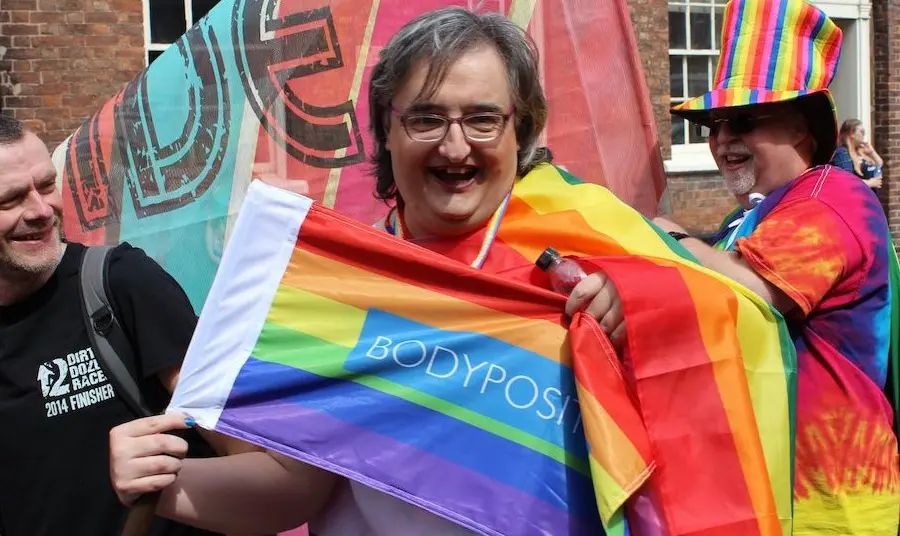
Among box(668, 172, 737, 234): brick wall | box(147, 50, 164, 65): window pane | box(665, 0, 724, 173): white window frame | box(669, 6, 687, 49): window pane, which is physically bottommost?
box(668, 172, 737, 234): brick wall

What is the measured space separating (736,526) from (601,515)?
239 millimetres

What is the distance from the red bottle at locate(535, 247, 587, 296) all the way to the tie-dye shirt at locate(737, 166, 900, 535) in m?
0.54

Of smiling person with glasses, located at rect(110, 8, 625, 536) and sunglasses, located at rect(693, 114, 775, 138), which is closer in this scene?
smiling person with glasses, located at rect(110, 8, 625, 536)

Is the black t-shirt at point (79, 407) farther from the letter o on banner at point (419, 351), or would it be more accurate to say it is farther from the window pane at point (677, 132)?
the window pane at point (677, 132)

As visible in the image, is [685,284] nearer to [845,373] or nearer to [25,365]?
[845,373]

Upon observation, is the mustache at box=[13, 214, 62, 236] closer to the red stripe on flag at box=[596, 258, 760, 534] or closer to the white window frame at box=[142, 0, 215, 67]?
the red stripe on flag at box=[596, 258, 760, 534]

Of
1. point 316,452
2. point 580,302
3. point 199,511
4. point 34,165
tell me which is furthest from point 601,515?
point 34,165

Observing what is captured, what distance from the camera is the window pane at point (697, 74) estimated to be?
35.2ft

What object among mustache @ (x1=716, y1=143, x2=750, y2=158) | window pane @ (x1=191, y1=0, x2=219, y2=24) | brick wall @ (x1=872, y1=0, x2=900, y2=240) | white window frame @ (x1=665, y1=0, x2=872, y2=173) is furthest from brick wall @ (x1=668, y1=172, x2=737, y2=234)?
mustache @ (x1=716, y1=143, x2=750, y2=158)

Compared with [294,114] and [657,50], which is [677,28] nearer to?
[657,50]

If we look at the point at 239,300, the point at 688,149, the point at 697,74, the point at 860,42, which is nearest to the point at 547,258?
the point at 239,300

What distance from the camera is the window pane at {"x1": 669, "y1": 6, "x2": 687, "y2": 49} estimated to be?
1057 cm

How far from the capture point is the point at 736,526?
1.69 metres

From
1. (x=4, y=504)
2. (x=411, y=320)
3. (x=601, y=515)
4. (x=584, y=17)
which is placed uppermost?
(x=584, y=17)
